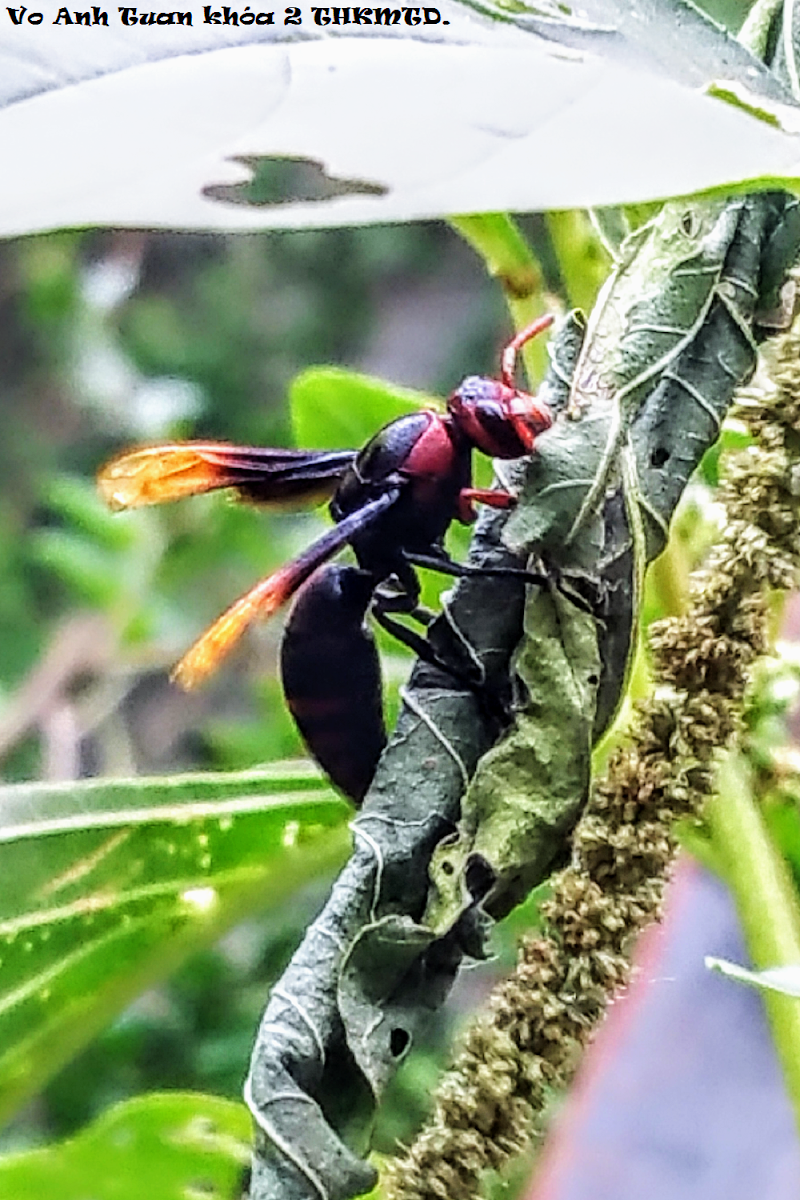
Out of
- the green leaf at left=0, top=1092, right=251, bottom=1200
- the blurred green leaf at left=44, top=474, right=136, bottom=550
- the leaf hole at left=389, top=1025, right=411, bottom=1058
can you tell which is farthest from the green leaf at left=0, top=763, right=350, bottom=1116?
the blurred green leaf at left=44, top=474, right=136, bottom=550

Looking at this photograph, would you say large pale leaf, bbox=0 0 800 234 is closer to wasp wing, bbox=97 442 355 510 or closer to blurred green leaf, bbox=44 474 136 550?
wasp wing, bbox=97 442 355 510

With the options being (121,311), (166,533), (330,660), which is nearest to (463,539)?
(330,660)

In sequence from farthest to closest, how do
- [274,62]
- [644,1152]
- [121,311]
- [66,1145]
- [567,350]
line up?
[121,311], [644,1152], [66,1145], [567,350], [274,62]

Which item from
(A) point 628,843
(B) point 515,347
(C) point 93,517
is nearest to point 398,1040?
(A) point 628,843

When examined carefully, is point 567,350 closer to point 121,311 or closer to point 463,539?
point 463,539

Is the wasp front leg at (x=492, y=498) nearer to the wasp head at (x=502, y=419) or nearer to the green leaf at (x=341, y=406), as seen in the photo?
the wasp head at (x=502, y=419)

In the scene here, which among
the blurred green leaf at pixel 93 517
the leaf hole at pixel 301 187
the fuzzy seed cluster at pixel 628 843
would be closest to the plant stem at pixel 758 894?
the fuzzy seed cluster at pixel 628 843

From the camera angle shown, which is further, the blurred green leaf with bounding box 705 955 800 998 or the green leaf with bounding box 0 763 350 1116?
the green leaf with bounding box 0 763 350 1116
